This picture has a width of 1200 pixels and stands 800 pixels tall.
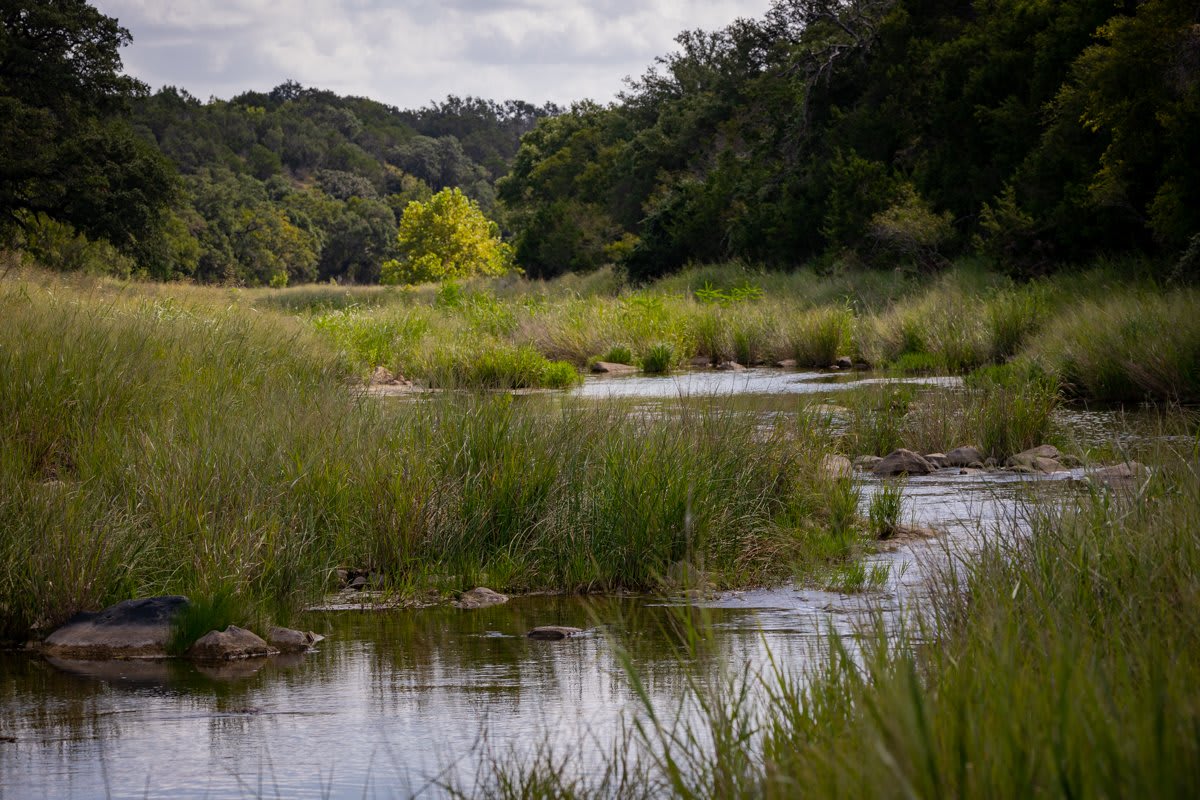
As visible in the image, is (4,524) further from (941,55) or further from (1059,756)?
(941,55)

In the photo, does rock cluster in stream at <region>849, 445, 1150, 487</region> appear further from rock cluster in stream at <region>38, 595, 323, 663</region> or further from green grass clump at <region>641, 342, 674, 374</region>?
green grass clump at <region>641, 342, 674, 374</region>

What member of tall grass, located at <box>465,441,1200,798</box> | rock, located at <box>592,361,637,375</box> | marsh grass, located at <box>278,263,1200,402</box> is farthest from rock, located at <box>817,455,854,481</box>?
rock, located at <box>592,361,637,375</box>

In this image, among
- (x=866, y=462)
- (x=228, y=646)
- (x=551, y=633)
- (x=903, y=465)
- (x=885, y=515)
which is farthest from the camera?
(x=866, y=462)

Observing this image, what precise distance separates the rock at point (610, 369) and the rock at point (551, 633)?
1610 centimetres

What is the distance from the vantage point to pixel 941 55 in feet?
90.8

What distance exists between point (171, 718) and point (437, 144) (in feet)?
430

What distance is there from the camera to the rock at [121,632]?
5.37 m

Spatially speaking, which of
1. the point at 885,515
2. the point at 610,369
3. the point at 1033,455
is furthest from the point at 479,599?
the point at 610,369

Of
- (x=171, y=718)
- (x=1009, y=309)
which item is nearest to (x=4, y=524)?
(x=171, y=718)

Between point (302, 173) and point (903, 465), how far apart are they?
109486 millimetres

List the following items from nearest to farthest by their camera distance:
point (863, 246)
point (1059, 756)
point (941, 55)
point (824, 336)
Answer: point (1059, 756)
point (824, 336)
point (941, 55)
point (863, 246)

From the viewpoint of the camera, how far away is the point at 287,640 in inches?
218

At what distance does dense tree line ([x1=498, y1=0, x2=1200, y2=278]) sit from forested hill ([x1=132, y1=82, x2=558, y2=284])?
64.5ft

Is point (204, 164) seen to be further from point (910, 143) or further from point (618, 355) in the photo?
point (618, 355)
